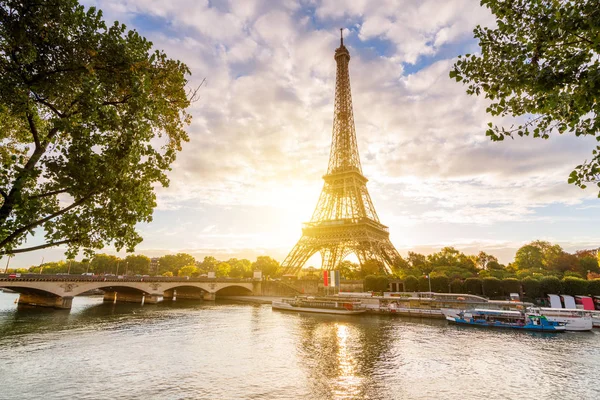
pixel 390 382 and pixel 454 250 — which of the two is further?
pixel 454 250

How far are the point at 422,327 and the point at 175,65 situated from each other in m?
38.0

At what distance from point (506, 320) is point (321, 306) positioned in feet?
86.2

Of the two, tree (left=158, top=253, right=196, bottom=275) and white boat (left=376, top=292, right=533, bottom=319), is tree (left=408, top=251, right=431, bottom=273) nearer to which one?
white boat (left=376, top=292, right=533, bottom=319)

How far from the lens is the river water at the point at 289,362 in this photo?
1697 centimetres

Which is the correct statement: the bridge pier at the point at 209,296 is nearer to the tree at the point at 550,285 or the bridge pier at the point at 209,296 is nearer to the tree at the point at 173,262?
the tree at the point at 550,285

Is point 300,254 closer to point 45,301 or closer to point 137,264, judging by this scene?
point 45,301

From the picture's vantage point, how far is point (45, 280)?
47.2m

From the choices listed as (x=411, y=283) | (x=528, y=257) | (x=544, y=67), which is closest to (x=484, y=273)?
(x=411, y=283)

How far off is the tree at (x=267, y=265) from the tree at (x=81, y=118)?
333 ft

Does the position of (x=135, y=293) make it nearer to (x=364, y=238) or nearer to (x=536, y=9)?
(x=364, y=238)

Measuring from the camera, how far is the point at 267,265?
116m

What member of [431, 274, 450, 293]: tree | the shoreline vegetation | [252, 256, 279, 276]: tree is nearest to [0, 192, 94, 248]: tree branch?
the shoreline vegetation

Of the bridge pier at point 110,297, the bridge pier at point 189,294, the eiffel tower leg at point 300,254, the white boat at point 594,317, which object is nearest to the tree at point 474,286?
the white boat at point 594,317

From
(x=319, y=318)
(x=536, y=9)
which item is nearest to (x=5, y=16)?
(x=536, y=9)
